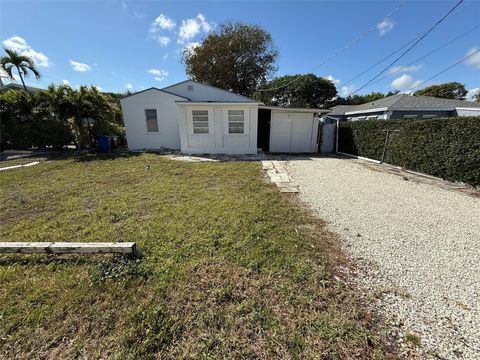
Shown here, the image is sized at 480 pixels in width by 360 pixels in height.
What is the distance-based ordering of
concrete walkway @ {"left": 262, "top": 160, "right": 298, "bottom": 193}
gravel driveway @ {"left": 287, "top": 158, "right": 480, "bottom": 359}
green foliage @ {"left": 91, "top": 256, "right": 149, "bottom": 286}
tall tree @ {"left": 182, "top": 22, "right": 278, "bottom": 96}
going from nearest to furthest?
gravel driveway @ {"left": 287, "top": 158, "right": 480, "bottom": 359} < green foliage @ {"left": 91, "top": 256, "right": 149, "bottom": 286} < concrete walkway @ {"left": 262, "top": 160, "right": 298, "bottom": 193} < tall tree @ {"left": 182, "top": 22, "right": 278, "bottom": 96}

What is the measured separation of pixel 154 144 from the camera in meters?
12.6

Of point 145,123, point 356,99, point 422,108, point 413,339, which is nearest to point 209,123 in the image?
point 145,123

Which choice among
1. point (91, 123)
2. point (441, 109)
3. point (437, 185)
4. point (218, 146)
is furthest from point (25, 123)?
point (441, 109)

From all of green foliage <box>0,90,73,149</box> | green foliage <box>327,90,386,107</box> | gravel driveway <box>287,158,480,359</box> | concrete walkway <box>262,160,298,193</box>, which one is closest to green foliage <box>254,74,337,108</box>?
green foliage <box>327,90,386,107</box>

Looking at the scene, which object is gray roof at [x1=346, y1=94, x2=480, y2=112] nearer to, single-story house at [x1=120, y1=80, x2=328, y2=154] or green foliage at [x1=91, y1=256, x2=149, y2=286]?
single-story house at [x1=120, y1=80, x2=328, y2=154]

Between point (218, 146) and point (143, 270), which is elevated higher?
point (218, 146)

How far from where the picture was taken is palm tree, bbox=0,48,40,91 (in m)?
14.2

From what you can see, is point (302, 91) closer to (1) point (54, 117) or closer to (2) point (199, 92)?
(2) point (199, 92)

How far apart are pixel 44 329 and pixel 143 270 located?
2.89ft

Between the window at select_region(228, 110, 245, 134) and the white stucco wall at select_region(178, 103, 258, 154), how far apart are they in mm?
157

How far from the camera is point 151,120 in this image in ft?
40.2

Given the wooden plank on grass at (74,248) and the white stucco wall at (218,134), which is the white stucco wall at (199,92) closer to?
the white stucco wall at (218,134)

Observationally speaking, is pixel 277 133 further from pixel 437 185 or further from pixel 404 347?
pixel 404 347

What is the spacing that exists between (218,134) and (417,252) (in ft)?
30.9
